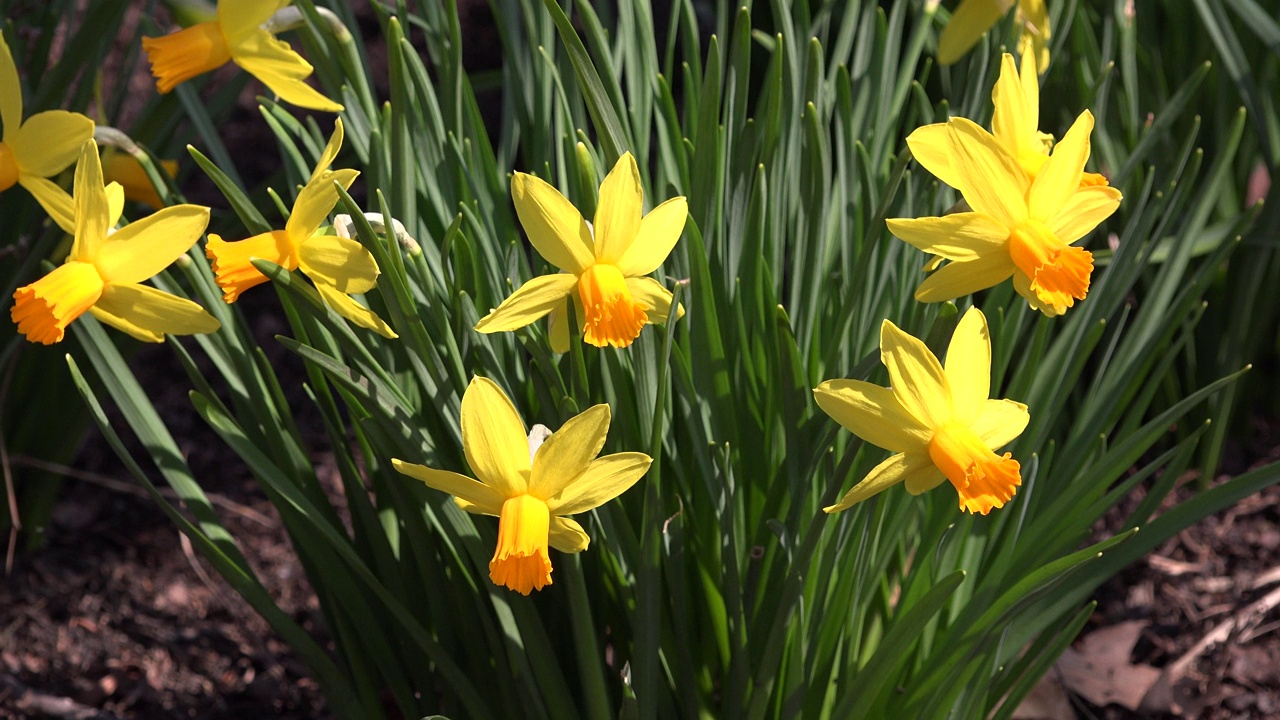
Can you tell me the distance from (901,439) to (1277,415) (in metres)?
1.67

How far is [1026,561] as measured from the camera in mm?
1236

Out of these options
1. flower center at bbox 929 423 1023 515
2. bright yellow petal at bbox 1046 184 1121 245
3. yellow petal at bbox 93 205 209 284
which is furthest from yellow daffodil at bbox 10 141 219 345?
bright yellow petal at bbox 1046 184 1121 245

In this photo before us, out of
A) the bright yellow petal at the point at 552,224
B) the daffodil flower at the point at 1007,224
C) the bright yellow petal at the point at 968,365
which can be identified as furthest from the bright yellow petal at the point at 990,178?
the bright yellow petal at the point at 552,224

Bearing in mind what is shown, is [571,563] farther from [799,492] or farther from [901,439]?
[901,439]

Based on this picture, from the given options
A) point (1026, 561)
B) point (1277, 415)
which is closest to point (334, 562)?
point (1026, 561)

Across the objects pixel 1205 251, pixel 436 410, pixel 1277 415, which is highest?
pixel 436 410

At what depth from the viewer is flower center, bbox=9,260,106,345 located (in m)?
0.92

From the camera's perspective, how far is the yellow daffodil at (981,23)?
4.86 feet

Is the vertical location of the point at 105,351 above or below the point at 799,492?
above

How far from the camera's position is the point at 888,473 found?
903 millimetres

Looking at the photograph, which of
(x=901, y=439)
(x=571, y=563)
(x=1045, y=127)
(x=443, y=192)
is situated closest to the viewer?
(x=901, y=439)

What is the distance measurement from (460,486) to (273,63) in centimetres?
60

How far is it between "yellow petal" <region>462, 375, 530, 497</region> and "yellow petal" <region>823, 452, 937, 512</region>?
0.89ft

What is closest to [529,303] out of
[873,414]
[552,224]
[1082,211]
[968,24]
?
[552,224]
